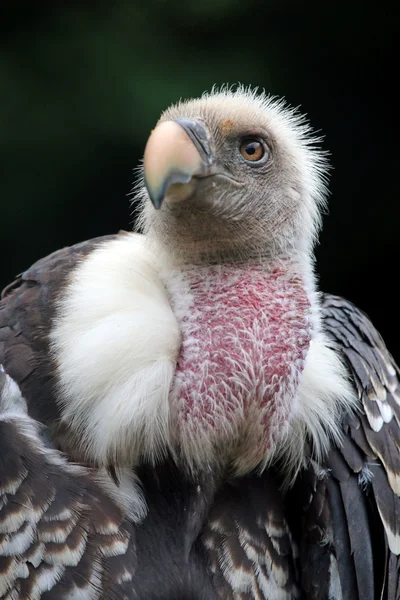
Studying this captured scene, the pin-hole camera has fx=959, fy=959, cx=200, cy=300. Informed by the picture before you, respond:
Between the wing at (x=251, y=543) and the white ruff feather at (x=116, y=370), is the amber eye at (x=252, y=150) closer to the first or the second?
the white ruff feather at (x=116, y=370)

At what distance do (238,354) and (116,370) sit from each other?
255mm

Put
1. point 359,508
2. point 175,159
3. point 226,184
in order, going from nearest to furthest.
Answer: point 175,159 < point 226,184 < point 359,508

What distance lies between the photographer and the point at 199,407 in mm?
1954

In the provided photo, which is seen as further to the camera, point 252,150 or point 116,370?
point 252,150

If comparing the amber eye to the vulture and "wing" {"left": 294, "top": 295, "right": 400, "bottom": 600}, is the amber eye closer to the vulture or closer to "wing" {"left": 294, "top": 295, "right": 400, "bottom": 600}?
the vulture

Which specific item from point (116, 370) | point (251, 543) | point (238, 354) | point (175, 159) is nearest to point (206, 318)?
point (238, 354)

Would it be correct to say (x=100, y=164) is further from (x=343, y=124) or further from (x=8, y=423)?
(x=8, y=423)

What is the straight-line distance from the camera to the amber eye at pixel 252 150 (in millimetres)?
2158

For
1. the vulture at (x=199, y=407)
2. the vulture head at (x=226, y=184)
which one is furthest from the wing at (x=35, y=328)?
the vulture head at (x=226, y=184)

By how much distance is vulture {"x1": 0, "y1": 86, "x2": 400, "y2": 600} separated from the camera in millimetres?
1973

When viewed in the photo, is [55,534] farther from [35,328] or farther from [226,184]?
[226,184]

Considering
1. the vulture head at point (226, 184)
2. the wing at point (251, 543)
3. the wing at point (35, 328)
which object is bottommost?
the wing at point (251, 543)

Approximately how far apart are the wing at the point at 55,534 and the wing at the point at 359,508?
49 centimetres

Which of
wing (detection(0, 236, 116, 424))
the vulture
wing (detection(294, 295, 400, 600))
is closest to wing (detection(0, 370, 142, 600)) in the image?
the vulture
